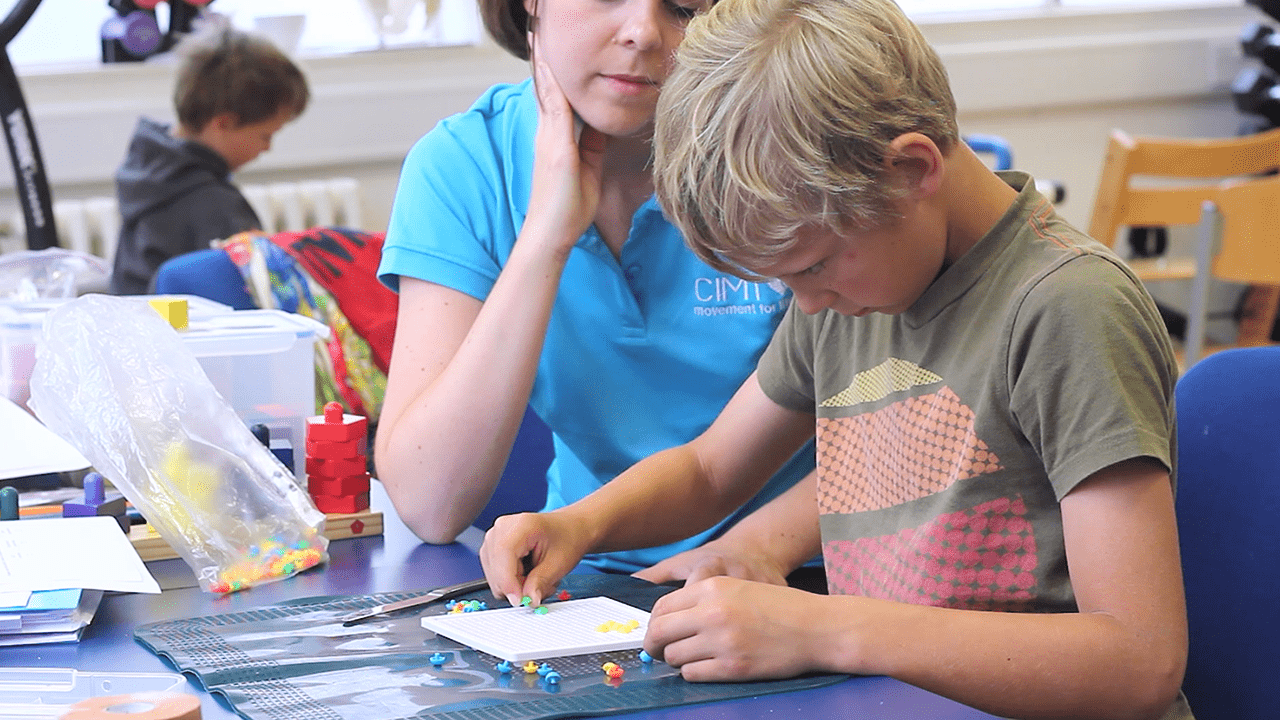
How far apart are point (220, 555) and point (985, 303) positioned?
2.00 ft

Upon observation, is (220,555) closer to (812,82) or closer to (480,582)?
(480,582)

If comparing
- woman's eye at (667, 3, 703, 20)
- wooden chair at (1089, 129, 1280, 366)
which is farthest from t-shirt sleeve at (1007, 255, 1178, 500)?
wooden chair at (1089, 129, 1280, 366)

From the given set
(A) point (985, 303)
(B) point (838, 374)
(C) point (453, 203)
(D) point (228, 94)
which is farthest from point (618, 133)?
(D) point (228, 94)

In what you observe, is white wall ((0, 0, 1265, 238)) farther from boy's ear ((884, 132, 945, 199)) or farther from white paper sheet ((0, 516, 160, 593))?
boy's ear ((884, 132, 945, 199))

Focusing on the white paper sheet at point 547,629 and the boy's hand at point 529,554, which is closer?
the white paper sheet at point 547,629

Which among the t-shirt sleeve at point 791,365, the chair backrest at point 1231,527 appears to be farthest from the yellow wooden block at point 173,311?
the chair backrest at point 1231,527

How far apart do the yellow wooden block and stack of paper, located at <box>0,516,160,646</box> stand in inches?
9.9

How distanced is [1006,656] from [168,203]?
2715 mm

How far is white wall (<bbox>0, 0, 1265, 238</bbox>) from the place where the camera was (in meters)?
3.54

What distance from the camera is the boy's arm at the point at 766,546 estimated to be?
1.17 meters

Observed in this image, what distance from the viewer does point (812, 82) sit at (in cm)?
87

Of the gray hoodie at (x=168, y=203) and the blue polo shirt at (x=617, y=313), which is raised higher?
the blue polo shirt at (x=617, y=313)

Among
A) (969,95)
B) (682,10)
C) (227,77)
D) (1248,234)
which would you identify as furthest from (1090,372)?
(969,95)

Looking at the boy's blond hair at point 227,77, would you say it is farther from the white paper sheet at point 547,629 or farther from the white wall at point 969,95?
the white paper sheet at point 547,629
